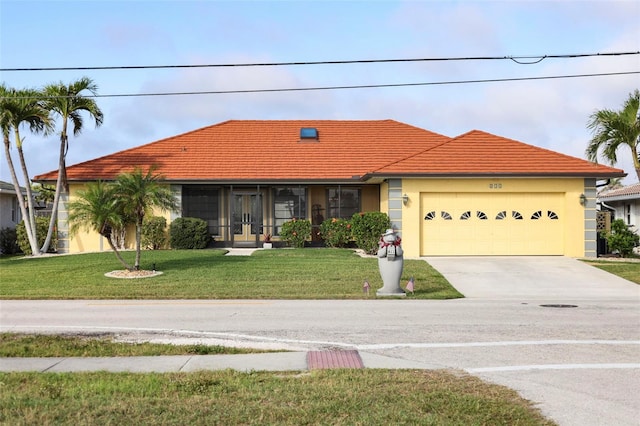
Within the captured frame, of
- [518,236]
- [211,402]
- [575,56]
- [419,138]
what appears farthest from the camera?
[419,138]

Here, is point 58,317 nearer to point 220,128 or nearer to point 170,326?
point 170,326

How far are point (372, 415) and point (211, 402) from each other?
4.97 ft

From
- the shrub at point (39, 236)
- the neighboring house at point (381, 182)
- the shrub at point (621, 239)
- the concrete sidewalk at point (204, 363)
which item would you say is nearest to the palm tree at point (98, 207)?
the neighboring house at point (381, 182)

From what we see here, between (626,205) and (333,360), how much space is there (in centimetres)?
2530

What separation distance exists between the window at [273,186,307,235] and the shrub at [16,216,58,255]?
9452 millimetres

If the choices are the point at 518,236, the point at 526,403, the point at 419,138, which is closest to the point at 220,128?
the point at 419,138

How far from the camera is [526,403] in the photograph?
6.36 m

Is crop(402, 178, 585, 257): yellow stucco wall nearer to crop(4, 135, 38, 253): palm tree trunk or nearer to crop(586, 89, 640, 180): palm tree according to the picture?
crop(586, 89, 640, 180): palm tree

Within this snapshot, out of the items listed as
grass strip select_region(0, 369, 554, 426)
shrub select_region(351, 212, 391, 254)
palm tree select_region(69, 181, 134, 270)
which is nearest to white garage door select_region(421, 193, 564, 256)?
shrub select_region(351, 212, 391, 254)

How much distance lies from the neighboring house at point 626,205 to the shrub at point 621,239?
2.83m

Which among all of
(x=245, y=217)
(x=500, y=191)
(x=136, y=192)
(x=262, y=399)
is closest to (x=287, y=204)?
(x=245, y=217)

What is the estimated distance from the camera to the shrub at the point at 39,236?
28094 millimetres

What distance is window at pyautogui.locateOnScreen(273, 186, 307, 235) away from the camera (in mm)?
28500

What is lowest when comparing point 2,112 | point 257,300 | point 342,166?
point 257,300
